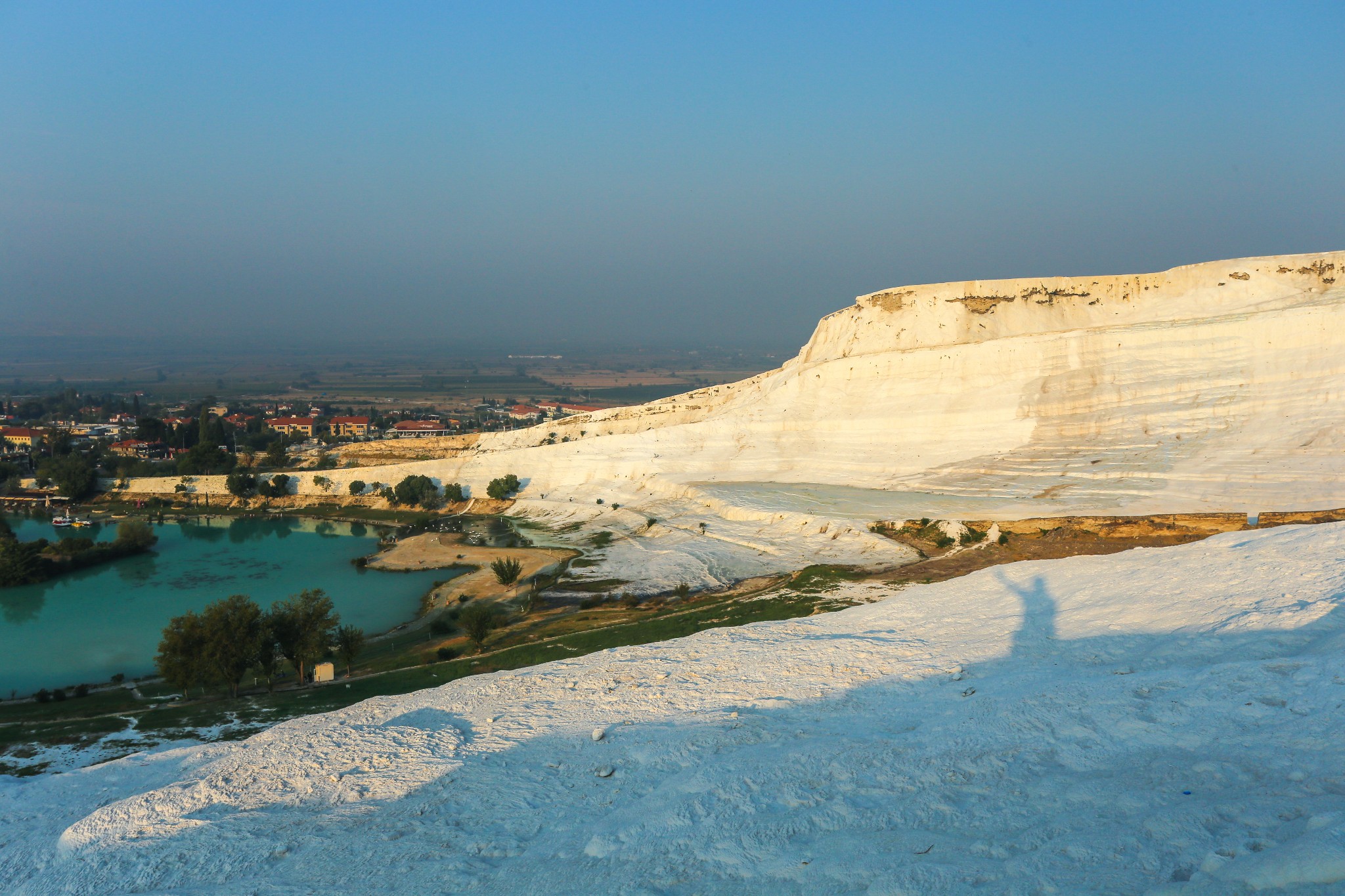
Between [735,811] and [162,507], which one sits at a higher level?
[735,811]

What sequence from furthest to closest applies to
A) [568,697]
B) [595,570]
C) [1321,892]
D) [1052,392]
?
1. [1052,392]
2. [595,570]
3. [568,697]
4. [1321,892]

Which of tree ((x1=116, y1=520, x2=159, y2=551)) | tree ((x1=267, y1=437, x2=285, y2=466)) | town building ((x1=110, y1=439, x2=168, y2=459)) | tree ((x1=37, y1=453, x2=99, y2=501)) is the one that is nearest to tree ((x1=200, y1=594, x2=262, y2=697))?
tree ((x1=116, y1=520, x2=159, y2=551))

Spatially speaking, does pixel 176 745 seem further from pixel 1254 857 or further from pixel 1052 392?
pixel 1052 392

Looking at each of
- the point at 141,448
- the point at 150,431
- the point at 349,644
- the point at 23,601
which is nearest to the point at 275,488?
the point at 23,601

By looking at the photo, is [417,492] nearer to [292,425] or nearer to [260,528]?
[260,528]

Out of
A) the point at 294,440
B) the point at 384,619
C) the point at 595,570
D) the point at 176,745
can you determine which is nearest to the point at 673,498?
the point at 595,570

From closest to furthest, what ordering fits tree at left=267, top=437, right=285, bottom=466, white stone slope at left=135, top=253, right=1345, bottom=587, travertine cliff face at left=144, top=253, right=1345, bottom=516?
white stone slope at left=135, top=253, right=1345, bottom=587 < travertine cliff face at left=144, top=253, right=1345, bottom=516 < tree at left=267, top=437, right=285, bottom=466

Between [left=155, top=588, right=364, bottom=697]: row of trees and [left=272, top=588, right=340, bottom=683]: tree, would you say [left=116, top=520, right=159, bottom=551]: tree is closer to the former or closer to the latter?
[left=155, top=588, right=364, bottom=697]: row of trees
